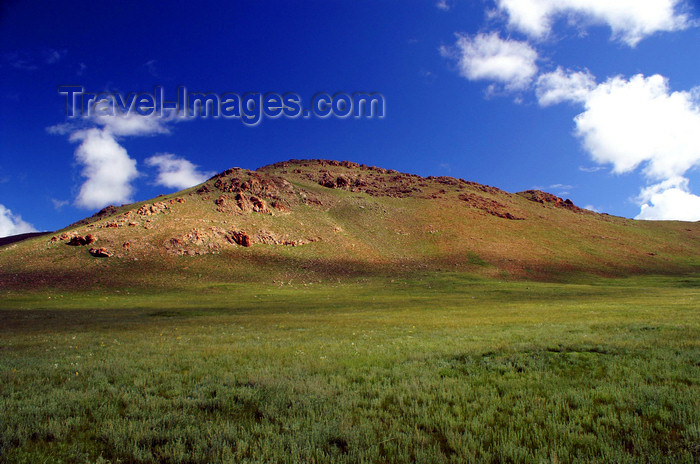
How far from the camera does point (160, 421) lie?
21.7 feet

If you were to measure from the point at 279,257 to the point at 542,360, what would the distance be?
8142 cm

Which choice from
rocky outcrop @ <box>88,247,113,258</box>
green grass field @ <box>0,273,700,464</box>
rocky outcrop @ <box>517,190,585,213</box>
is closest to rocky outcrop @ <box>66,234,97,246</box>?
rocky outcrop @ <box>88,247,113,258</box>

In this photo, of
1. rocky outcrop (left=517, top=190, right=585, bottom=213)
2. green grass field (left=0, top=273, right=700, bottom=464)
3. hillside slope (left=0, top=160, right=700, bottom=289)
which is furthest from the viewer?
rocky outcrop (left=517, top=190, right=585, bottom=213)

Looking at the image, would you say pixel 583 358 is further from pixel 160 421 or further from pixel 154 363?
pixel 154 363

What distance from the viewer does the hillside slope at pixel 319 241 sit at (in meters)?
74.3

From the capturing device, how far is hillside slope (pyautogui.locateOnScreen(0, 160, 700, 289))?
74.3m

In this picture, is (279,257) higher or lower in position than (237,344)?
higher

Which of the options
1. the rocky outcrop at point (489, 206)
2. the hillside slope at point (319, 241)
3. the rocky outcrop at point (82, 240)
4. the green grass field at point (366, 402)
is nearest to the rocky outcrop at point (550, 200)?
the hillside slope at point (319, 241)

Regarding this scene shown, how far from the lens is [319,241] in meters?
98.9

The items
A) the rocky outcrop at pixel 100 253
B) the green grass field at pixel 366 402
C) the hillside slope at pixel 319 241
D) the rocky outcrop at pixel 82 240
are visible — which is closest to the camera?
the green grass field at pixel 366 402

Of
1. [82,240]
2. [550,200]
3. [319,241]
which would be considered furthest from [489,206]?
[82,240]

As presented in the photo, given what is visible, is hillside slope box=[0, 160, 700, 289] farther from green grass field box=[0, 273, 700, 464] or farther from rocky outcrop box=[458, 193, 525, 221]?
green grass field box=[0, 273, 700, 464]

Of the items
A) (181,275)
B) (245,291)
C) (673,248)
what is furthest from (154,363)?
(673,248)

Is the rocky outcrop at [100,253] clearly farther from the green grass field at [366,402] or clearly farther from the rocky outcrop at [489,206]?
the rocky outcrop at [489,206]
